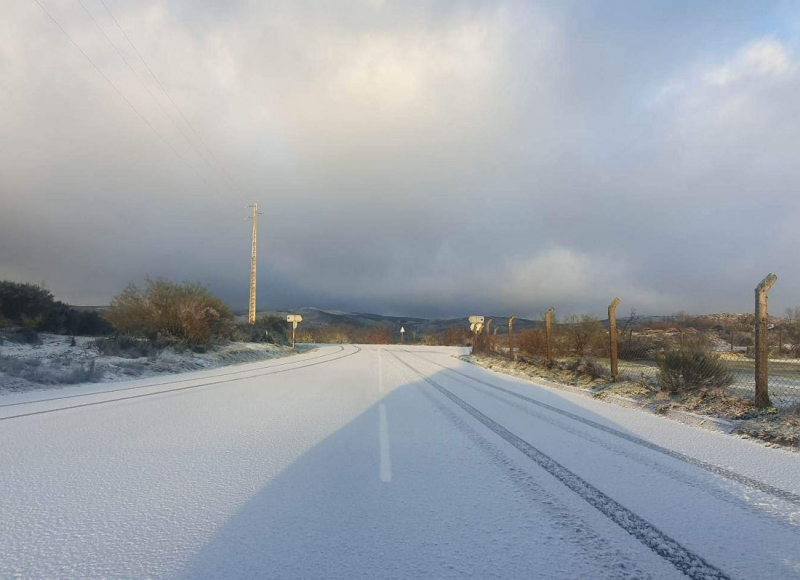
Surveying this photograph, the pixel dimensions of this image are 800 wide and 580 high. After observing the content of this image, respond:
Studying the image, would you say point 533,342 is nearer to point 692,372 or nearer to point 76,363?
point 692,372

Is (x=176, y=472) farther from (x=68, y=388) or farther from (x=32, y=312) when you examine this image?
(x=32, y=312)

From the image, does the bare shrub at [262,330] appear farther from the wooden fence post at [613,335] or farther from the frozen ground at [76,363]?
the wooden fence post at [613,335]

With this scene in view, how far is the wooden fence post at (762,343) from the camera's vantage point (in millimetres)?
9508

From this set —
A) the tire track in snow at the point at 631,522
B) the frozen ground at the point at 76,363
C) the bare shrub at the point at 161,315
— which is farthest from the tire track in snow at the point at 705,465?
the bare shrub at the point at 161,315

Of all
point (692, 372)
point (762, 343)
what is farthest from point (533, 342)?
point (762, 343)

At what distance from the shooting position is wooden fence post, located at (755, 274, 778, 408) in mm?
9508

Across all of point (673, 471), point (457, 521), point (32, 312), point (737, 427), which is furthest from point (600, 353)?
point (32, 312)

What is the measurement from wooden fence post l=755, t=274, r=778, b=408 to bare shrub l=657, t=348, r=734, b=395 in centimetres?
255

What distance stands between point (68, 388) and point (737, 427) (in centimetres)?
1546

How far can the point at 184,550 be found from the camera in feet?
11.7

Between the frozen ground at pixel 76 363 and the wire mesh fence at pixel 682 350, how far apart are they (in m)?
15.1

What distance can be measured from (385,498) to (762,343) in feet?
27.9

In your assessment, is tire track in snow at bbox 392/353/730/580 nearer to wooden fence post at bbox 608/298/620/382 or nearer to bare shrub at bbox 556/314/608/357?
wooden fence post at bbox 608/298/620/382

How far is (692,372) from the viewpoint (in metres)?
12.5
